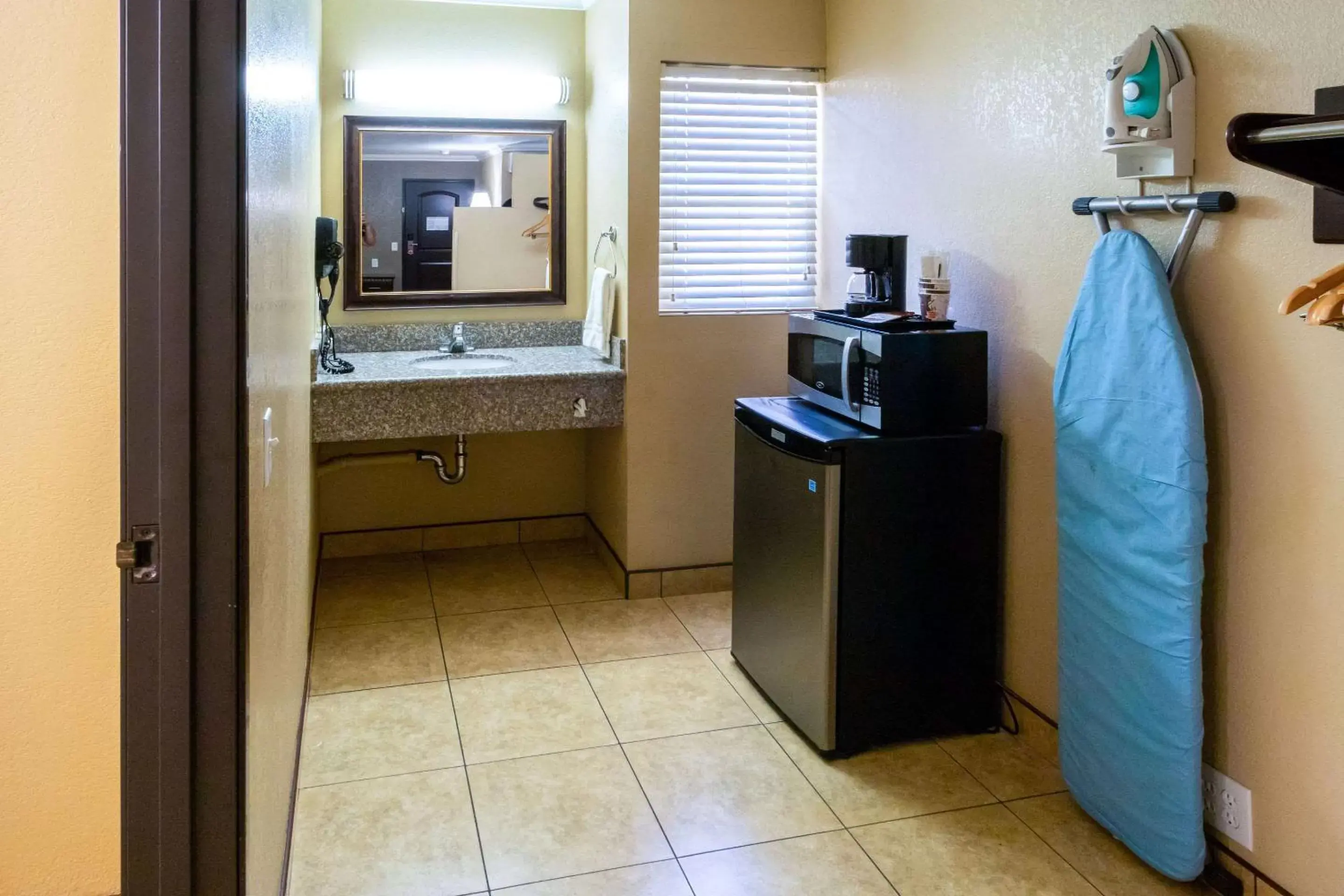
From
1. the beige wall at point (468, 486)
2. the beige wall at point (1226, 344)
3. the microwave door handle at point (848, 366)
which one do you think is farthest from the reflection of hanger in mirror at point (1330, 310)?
the beige wall at point (468, 486)

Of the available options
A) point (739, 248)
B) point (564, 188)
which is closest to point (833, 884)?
point (739, 248)

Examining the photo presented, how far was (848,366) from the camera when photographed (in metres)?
2.78

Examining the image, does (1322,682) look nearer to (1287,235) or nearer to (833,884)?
(1287,235)

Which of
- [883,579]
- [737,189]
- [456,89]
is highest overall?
[456,89]

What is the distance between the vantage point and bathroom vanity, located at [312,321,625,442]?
365cm

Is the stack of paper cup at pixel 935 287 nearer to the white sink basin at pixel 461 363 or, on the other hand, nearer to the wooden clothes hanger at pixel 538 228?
the white sink basin at pixel 461 363

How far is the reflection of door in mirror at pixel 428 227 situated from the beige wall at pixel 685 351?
2.87ft

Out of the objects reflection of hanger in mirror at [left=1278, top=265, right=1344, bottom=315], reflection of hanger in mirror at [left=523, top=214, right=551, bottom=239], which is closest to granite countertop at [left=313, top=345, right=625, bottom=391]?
reflection of hanger in mirror at [left=523, top=214, right=551, bottom=239]

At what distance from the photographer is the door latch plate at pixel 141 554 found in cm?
126

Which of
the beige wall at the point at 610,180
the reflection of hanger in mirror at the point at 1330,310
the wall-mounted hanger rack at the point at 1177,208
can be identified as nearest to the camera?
the reflection of hanger in mirror at the point at 1330,310

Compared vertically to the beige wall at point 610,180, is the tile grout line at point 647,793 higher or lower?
lower

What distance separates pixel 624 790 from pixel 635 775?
0.07 metres

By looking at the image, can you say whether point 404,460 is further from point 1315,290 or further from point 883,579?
point 1315,290

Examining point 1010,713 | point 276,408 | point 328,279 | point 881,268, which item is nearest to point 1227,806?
point 1010,713
